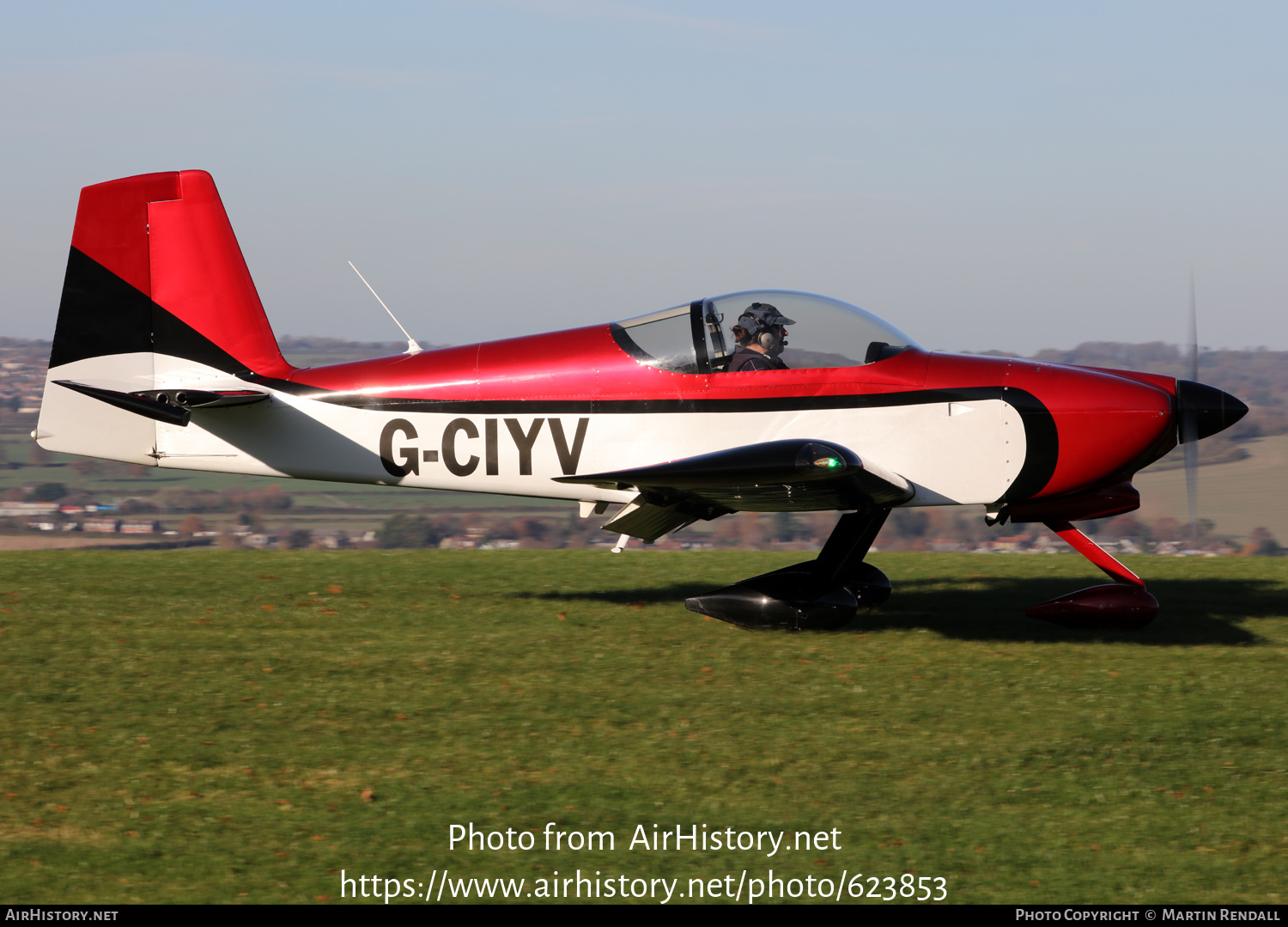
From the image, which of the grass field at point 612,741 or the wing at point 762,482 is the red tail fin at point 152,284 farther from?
the wing at point 762,482

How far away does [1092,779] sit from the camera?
4527 mm

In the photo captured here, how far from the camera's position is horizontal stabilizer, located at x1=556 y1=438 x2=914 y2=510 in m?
6.75

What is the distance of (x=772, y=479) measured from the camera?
679cm

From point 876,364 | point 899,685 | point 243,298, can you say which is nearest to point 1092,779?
point 899,685

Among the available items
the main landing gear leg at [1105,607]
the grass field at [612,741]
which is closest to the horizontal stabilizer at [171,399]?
the grass field at [612,741]

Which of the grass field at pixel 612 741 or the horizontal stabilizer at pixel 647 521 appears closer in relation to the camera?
the grass field at pixel 612 741

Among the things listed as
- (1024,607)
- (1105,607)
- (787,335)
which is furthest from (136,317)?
(1105,607)

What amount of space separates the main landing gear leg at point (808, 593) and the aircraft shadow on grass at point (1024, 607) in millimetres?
240

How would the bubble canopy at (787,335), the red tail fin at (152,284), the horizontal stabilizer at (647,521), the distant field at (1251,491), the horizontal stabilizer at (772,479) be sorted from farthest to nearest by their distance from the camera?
the distant field at (1251,491) → the red tail fin at (152,284) → the horizontal stabilizer at (647,521) → the bubble canopy at (787,335) → the horizontal stabilizer at (772,479)

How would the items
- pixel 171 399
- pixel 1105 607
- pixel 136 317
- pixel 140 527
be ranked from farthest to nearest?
pixel 140 527 < pixel 136 317 < pixel 171 399 < pixel 1105 607

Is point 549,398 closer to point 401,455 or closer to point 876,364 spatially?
point 401,455

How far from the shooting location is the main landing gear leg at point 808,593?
7465 millimetres

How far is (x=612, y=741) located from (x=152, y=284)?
597 centimetres

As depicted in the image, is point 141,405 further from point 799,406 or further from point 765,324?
point 799,406
